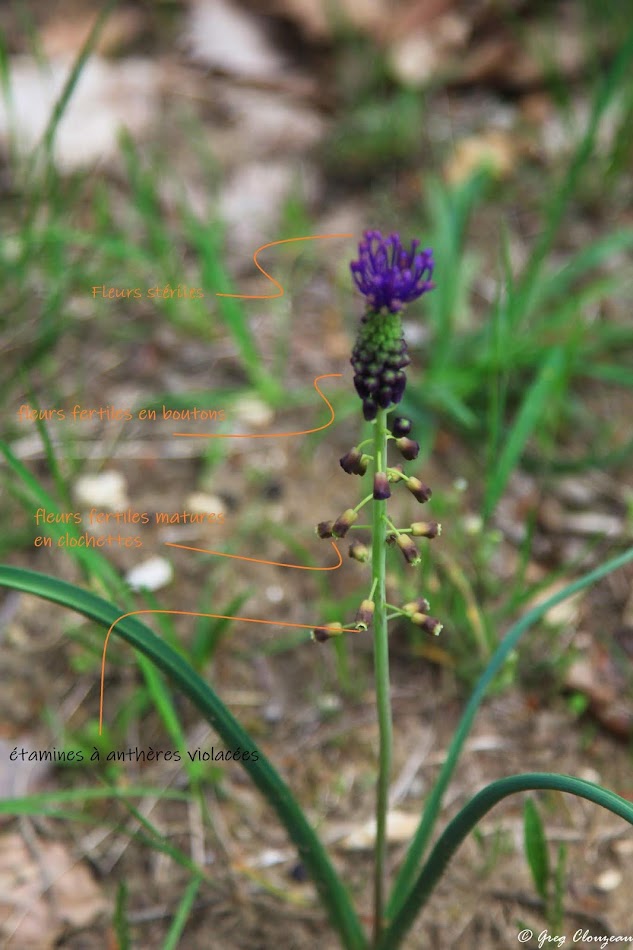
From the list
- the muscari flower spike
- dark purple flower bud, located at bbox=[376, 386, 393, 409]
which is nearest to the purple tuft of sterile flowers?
the muscari flower spike

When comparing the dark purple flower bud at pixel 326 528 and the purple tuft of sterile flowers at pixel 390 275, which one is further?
the dark purple flower bud at pixel 326 528

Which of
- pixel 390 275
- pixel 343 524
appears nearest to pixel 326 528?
pixel 343 524

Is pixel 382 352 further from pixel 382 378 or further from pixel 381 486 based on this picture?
pixel 381 486

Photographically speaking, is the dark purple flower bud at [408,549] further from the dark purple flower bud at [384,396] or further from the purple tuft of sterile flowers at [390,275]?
the purple tuft of sterile flowers at [390,275]

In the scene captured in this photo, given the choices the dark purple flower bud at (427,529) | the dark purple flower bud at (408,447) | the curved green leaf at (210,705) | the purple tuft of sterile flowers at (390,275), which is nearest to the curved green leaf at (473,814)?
the curved green leaf at (210,705)

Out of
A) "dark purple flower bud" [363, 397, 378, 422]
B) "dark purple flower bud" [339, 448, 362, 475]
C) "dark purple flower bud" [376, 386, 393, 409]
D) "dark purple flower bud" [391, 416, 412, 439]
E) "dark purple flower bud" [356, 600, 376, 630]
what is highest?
"dark purple flower bud" [376, 386, 393, 409]

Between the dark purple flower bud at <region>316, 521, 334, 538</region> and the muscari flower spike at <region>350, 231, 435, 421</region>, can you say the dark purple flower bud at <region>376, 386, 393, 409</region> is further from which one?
the dark purple flower bud at <region>316, 521, 334, 538</region>
